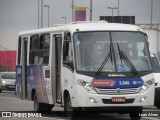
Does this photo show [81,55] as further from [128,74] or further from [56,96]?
[56,96]

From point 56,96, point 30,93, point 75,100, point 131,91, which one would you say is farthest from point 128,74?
point 30,93

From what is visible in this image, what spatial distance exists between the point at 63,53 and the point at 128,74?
230cm

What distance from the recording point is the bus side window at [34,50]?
22547 millimetres

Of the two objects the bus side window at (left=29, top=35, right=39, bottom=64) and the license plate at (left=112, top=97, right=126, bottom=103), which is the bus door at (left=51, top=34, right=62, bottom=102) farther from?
the license plate at (left=112, top=97, right=126, bottom=103)

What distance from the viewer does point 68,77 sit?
1861cm

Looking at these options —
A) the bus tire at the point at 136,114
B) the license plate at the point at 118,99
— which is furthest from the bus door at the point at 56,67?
the license plate at the point at 118,99

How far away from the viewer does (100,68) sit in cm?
1784

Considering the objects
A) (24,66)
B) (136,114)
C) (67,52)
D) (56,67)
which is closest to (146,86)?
(136,114)

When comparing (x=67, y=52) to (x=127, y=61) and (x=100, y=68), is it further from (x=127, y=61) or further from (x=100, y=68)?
(x=127, y=61)

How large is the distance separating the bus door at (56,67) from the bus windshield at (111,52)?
1767mm

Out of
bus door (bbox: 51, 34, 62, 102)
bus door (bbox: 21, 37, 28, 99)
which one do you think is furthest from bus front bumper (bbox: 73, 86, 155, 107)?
bus door (bbox: 21, 37, 28, 99)

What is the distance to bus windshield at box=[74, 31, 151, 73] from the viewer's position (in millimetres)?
17984

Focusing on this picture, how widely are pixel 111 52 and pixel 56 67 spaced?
2721 mm

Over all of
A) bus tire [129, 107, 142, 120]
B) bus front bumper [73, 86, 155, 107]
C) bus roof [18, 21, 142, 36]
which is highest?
bus roof [18, 21, 142, 36]
